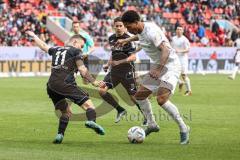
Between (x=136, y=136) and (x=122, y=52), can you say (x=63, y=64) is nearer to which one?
(x=136, y=136)

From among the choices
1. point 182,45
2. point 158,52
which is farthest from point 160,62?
point 182,45

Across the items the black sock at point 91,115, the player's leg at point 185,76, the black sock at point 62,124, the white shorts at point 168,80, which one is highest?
the white shorts at point 168,80

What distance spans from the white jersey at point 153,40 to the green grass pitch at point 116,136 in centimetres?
154

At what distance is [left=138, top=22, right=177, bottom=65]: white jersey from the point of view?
12.1 metres

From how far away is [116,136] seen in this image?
13492mm

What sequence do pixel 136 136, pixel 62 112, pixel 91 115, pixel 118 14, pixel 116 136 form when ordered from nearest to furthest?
1. pixel 91 115
2. pixel 136 136
3. pixel 62 112
4. pixel 116 136
5. pixel 118 14

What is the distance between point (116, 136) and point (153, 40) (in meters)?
2.34

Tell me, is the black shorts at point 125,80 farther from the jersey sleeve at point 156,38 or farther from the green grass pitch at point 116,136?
the jersey sleeve at point 156,38

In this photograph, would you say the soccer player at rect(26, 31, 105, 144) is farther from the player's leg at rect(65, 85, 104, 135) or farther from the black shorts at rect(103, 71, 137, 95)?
the black shorts at rect(103, 71, 137, 95)

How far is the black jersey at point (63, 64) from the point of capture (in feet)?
40.5

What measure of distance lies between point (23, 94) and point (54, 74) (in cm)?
1247

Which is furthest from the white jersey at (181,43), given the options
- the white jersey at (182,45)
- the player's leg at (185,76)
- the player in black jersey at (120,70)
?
the player in black jersey at (120,70)

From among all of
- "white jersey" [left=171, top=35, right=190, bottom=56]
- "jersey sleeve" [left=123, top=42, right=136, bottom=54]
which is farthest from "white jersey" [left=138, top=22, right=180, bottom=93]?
"white jersey" [left=171, top=35, right=190, bottom=56]

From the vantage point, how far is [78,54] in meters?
12.4
